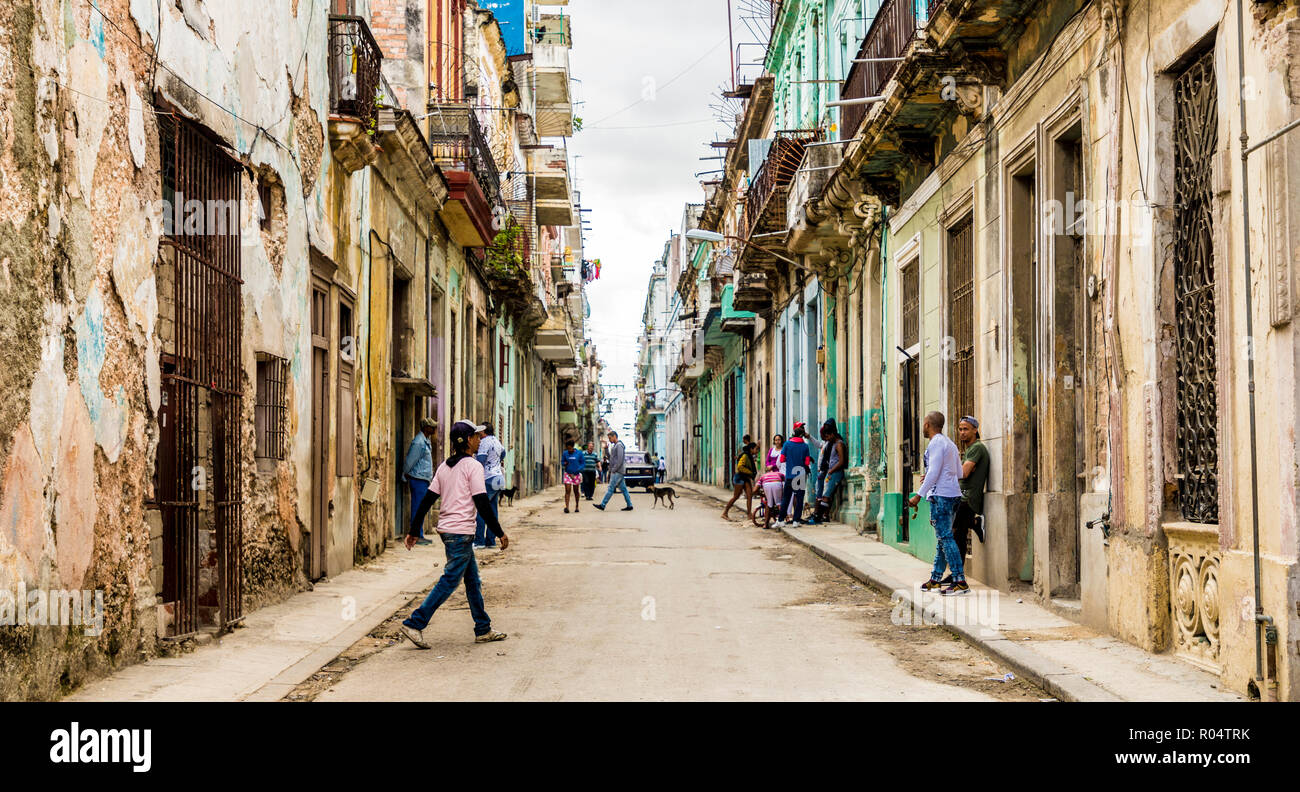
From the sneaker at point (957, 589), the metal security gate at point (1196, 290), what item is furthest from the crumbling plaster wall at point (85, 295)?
the sneaker at point (957, 589)

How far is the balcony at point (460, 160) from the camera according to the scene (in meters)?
19.9

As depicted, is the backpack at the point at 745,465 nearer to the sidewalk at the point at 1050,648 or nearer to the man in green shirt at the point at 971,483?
the sidewalk at the point at 1050,648

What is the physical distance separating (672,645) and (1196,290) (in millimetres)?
4016

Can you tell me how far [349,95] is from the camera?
44.2 ft

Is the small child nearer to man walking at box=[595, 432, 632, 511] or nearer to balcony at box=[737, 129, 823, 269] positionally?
balcony at box=[737, 129, 823, 269]

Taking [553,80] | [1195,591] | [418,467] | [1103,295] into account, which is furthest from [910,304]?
[553,80]

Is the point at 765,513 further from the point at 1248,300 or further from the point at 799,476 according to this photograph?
the point at 1248,300

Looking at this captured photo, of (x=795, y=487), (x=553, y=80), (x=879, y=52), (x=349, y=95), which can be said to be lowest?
(x=795, y=487)

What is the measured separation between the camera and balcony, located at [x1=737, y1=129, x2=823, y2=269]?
23.2m

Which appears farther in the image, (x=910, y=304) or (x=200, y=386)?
(x=910, y=304)

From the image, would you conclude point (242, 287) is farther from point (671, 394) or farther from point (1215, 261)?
point (671, 394)

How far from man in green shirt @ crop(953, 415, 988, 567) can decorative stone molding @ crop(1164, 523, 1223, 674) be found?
13.0 ft

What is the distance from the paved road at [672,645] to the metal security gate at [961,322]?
7.51 feet

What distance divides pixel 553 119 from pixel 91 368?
121 feet
